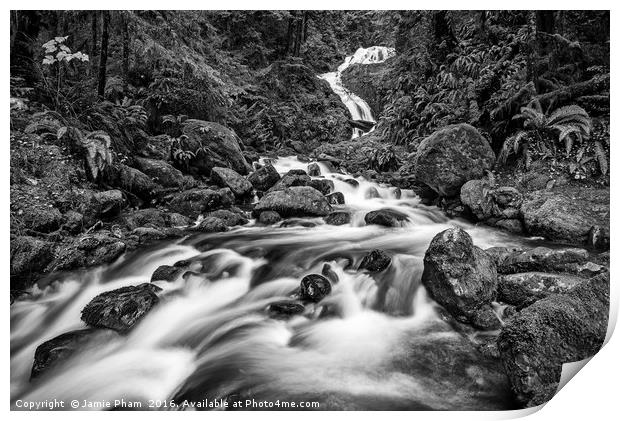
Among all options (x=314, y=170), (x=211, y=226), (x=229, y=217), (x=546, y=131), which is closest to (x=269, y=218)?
(x=229, y=217)

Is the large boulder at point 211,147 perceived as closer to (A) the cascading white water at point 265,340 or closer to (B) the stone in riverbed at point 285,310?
(A) the cascading white water at point 265,340

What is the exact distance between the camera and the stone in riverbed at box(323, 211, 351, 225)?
5.20 metres

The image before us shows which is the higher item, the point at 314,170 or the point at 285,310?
the point at 314,170

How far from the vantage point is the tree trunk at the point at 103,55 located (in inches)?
144

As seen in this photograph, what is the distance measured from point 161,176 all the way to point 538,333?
551cm

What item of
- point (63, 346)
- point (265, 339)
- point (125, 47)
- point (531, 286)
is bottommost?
point (265, 339)

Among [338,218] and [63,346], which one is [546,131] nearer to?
[338,218]

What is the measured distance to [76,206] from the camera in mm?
4004

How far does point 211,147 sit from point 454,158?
15.2 ft

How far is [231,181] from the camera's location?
6.24 meters

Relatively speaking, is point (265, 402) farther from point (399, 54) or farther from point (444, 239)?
point (399, 54)

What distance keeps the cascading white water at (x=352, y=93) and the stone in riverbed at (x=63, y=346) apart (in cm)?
568

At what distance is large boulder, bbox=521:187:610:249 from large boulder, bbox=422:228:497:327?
1195 mm

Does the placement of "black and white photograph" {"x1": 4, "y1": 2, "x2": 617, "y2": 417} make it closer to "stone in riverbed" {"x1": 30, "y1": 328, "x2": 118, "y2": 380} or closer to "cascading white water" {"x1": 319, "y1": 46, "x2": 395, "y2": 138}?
"stone in riverbed" {"x1": 30, "y1": 328, "x2": 118, "y2": 380}
